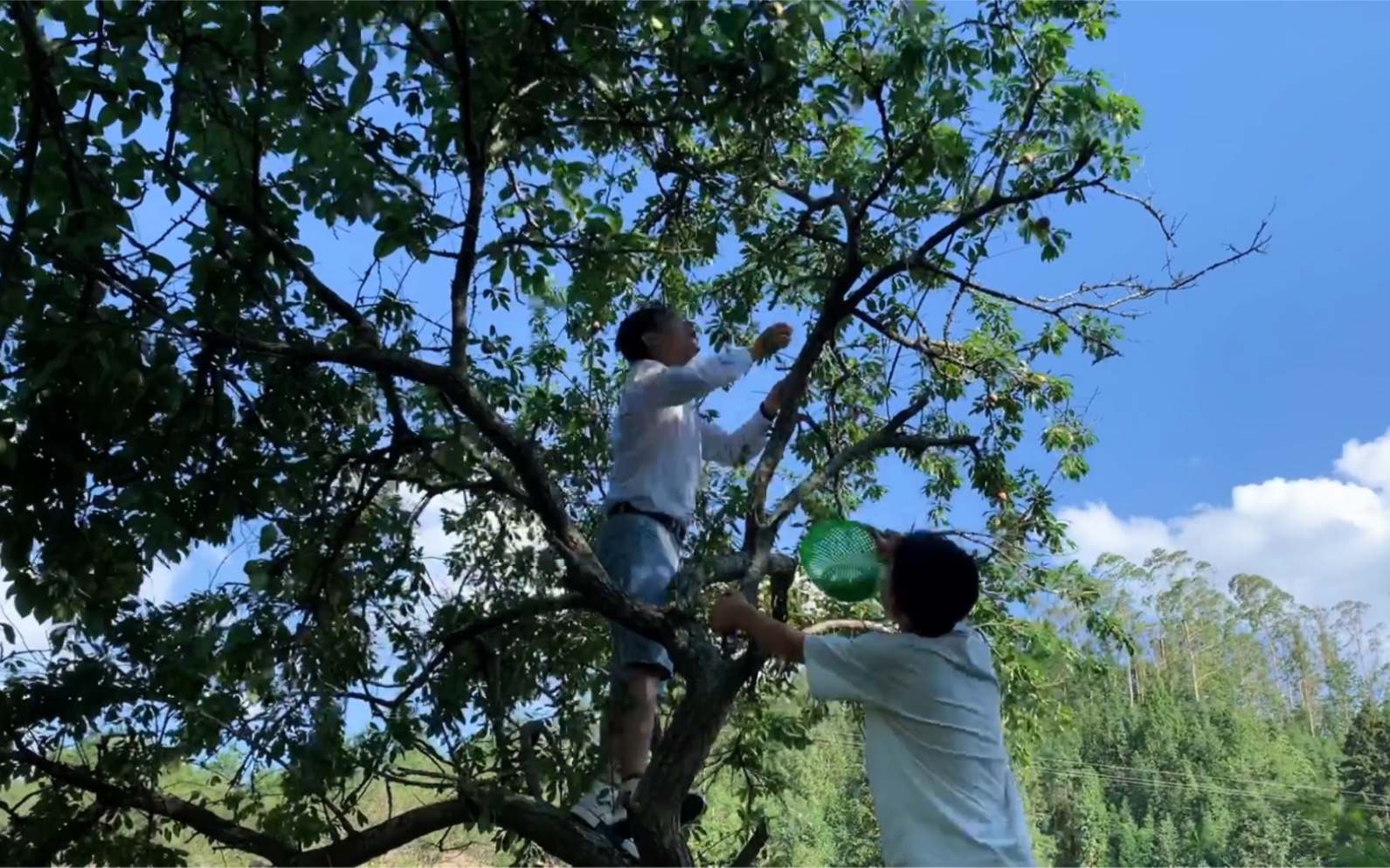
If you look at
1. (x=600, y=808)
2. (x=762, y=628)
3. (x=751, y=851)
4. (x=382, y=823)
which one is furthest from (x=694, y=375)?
(x=751, y=851)

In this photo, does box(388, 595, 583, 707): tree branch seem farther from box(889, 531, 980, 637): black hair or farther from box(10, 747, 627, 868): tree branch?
box(889, 531, 980, 637): black hair

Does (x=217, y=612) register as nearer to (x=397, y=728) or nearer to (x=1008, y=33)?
(x=397, y=728)

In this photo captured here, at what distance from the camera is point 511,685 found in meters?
2.43

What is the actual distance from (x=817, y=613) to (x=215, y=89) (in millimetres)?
2218

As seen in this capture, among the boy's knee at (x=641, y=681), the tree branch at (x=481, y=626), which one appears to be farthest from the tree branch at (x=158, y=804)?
the boy's knee at (x=641, y=681)

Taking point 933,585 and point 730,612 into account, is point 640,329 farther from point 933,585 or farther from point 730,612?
point 933,585

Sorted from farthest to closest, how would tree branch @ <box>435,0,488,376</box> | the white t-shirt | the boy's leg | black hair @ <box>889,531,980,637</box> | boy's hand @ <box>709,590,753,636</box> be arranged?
the boy's leg
tree branch @ <box>435,0,488,376</box>
boy's hand @ <box>709,590,753,636</box>
black hair @ <box>889,531,980,637</box>
the white t-shirt

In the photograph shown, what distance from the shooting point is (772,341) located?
2.62m

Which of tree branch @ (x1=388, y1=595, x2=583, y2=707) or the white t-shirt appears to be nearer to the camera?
the white t-shirt

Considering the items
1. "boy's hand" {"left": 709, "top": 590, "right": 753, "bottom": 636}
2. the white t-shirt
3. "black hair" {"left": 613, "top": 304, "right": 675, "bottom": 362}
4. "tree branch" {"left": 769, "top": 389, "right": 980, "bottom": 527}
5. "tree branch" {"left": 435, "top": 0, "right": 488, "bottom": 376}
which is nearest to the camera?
the white t-shirt

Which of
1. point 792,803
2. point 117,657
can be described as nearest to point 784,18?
point 117,657

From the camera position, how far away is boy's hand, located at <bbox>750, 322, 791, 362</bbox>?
8.50 ft

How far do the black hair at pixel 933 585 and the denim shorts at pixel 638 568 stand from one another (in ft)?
2.52

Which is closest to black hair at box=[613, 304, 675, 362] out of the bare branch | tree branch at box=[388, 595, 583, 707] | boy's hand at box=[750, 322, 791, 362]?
boy's hand at box=[750, 322, 791, 362]
